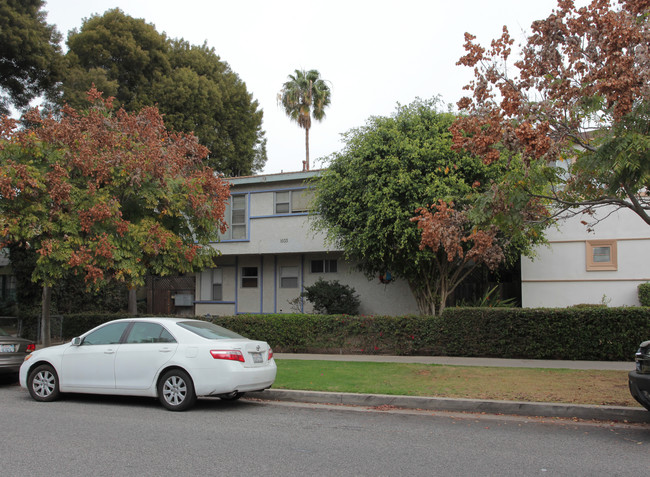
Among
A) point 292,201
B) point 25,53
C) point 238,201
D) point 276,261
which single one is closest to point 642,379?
point 292,201

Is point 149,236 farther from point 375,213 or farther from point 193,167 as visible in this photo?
point 375,213

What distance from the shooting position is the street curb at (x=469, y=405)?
816cm

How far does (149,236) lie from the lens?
13.8 metres

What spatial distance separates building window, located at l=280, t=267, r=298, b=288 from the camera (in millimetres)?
22859

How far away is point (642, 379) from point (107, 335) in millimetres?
8039

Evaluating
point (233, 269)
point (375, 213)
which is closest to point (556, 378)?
point (375, 213)

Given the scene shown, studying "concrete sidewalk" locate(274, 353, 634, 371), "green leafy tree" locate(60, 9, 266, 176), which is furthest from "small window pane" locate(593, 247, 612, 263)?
"green leafy tree" locate(60, 9, 266, 176)

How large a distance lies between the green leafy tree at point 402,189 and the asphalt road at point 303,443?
7.09m

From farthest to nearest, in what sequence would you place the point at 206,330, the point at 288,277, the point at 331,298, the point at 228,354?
the point at 288,277, the point at 331,298, the point at 206,330, the point at 228,354

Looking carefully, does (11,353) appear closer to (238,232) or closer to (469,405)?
(469,405)

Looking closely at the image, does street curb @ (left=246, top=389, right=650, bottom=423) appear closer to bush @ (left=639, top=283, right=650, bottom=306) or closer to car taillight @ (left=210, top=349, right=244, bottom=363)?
Answer: car taillight @ (left=210, top=349, right=244, bottom=363)

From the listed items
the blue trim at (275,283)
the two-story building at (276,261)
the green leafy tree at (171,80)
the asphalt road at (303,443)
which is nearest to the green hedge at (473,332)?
the two-story building at (276,261)

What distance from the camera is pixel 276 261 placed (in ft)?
76.0

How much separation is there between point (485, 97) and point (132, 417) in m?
7.68
